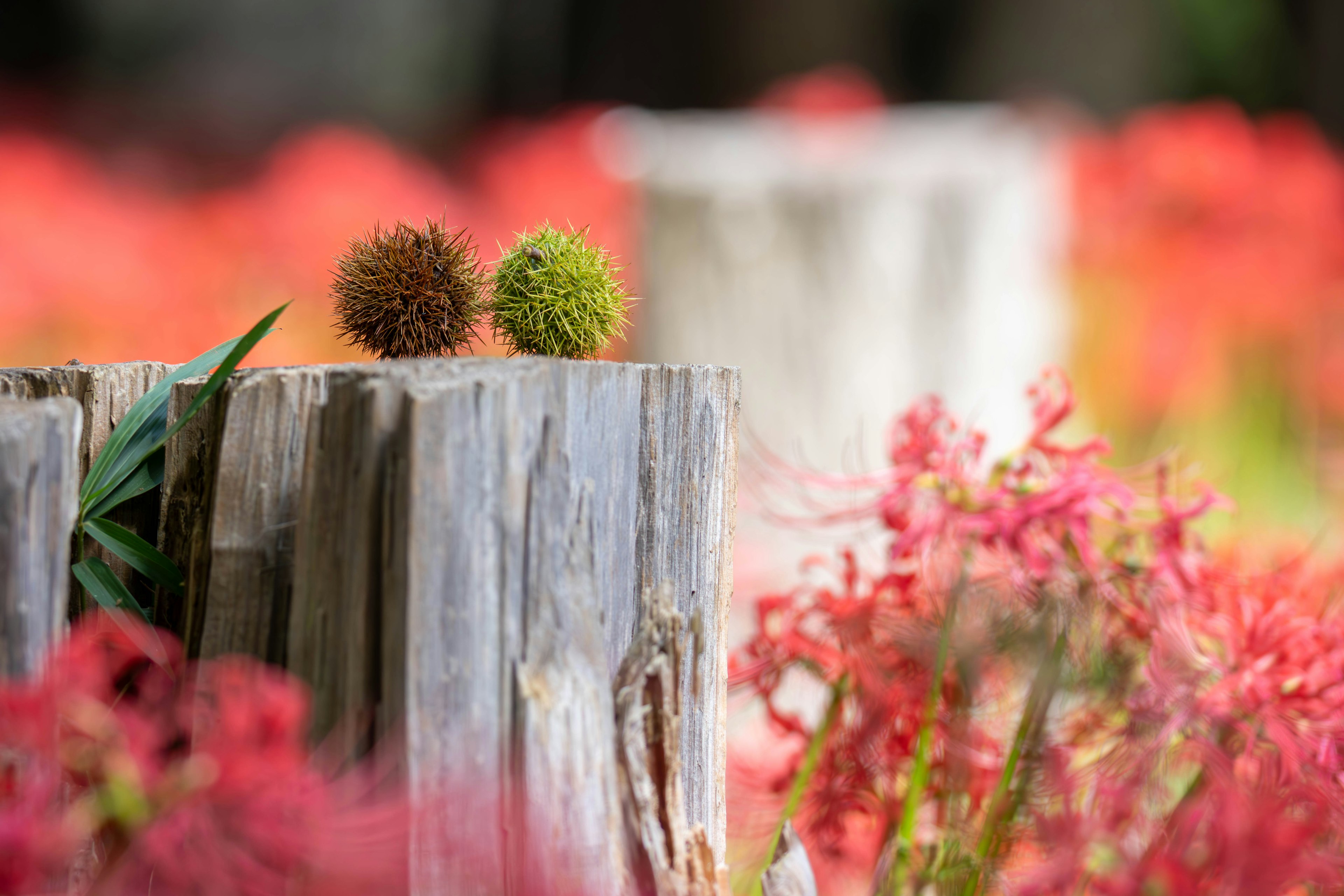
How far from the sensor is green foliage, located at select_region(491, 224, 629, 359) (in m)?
0.61

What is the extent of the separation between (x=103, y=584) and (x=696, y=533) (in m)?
0.35

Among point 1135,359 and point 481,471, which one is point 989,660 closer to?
point 481,471

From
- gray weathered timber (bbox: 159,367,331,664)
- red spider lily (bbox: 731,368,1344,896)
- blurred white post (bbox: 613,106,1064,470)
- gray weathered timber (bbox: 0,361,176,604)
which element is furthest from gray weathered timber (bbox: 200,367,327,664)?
blurred white post (bbox: 613,106,1064,470)

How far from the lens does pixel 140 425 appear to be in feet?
1.99

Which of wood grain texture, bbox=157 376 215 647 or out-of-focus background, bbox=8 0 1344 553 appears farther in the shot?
out-of-focus background, bbox=8 0 1344 553

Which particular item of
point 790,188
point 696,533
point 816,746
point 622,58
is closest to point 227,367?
point 696,533

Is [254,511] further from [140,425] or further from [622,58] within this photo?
[622,58]

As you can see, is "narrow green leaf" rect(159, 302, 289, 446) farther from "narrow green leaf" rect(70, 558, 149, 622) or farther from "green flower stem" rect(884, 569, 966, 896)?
"green flower stem" rect(884, 569, 966, 896)

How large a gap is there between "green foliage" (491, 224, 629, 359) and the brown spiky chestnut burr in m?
0.03

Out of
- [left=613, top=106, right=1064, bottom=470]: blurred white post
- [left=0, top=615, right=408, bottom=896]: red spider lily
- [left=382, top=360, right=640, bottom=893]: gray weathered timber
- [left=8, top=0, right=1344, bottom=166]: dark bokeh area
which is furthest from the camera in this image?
[left=8, top=0, right=1344, bottom=166]: dark bokeh area

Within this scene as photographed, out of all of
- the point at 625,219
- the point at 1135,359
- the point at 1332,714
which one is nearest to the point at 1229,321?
the point at 1135,359

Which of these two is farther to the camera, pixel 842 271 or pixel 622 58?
pixel 622 58

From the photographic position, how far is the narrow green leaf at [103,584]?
1.84 feet

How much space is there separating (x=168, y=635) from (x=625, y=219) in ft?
8.11
